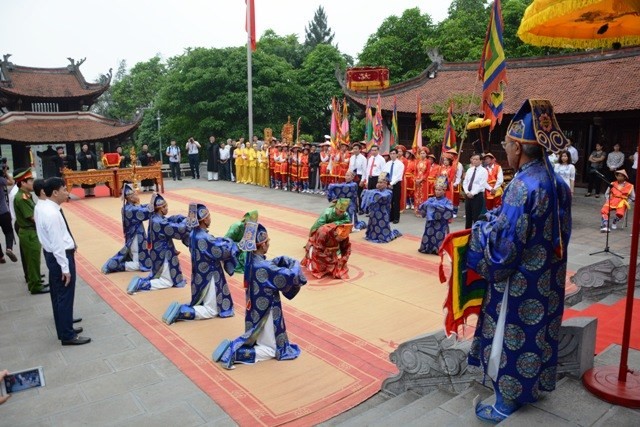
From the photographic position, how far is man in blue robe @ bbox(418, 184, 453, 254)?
9281 mm

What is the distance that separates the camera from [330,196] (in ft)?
35.3

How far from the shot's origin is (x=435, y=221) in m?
9.34

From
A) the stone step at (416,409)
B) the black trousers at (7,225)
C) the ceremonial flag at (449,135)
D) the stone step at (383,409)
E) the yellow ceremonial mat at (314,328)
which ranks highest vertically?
the ceremonial flag at (449,135)

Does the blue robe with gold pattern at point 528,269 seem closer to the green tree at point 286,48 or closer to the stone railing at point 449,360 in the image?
the stone railing at point 449,360

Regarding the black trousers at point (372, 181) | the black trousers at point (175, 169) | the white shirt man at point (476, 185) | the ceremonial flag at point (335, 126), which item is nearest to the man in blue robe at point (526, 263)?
the white shirt man at point (476, 185)

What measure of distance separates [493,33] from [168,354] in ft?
19.0

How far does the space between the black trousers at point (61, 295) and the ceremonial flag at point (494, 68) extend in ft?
18.2

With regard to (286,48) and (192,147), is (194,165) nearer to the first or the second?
(192,147)

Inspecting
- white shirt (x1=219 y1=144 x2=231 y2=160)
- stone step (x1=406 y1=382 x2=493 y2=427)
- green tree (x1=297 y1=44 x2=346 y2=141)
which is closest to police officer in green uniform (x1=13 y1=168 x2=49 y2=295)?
stone step (x1=406 y1=382 x2=493 y2=427)

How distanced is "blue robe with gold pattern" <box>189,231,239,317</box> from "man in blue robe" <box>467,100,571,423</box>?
3428mm

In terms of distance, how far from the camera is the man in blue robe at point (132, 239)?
26.9 feet

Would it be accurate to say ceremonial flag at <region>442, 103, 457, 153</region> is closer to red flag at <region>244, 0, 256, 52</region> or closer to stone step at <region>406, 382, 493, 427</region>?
stone step at <region>406, 382, 493, 427</region>

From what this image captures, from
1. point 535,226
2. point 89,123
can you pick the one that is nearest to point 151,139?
point 89,123

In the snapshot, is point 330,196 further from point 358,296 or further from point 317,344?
point 317,344
